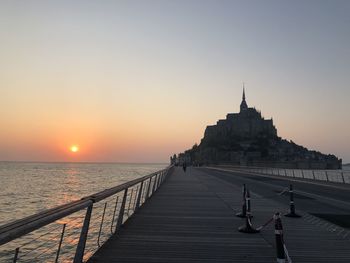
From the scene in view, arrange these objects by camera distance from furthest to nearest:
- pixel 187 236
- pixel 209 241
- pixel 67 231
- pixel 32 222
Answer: pixel 67 231, pixel 187 236, pixel 209 241, pixel 32 222

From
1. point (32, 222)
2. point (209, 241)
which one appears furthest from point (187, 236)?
point (32, 222)

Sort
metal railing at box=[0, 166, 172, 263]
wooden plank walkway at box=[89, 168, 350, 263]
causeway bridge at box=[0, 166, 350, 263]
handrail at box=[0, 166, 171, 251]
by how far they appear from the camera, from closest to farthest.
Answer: handrail at box=[0, 166, 171, 251], metal railing at box=[0, 166, 172, 263], causeway bridge at box=[0, 166, 350, 263], wooden plank walkway at box=[89, 168, 350, 263]

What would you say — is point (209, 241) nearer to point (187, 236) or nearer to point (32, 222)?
point (187, 236)

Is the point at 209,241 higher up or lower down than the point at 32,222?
lower down

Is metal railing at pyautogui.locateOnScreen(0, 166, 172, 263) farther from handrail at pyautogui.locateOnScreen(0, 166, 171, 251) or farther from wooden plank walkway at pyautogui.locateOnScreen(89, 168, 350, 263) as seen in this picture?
wooden plank walkway at pyautogui.locateOnScreen(89, 168, 350, 263)

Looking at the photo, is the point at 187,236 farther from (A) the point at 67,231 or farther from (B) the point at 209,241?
(A) the point at 67,231

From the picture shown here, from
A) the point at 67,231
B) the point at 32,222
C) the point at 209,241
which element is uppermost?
the point at 32,222

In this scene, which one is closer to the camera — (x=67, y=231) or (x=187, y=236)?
(x=187, y=236)

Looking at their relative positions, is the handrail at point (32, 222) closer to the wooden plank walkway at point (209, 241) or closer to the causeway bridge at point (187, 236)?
the causeway bridge at point (187, 236)

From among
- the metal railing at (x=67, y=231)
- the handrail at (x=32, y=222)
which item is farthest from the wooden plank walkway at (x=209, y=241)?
the handrail at (x=32, y=222)

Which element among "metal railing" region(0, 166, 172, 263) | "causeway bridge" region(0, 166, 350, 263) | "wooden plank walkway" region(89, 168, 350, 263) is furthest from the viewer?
"wooden plank walkway" region(89, 168, 350, 263)

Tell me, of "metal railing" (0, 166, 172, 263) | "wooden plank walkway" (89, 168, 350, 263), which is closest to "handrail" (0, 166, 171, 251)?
"metal railing" (0, 166, 172, 263)

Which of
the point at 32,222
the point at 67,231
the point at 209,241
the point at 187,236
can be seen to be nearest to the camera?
the point at 32,222

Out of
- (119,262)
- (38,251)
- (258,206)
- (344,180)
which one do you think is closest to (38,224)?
(119,262)
